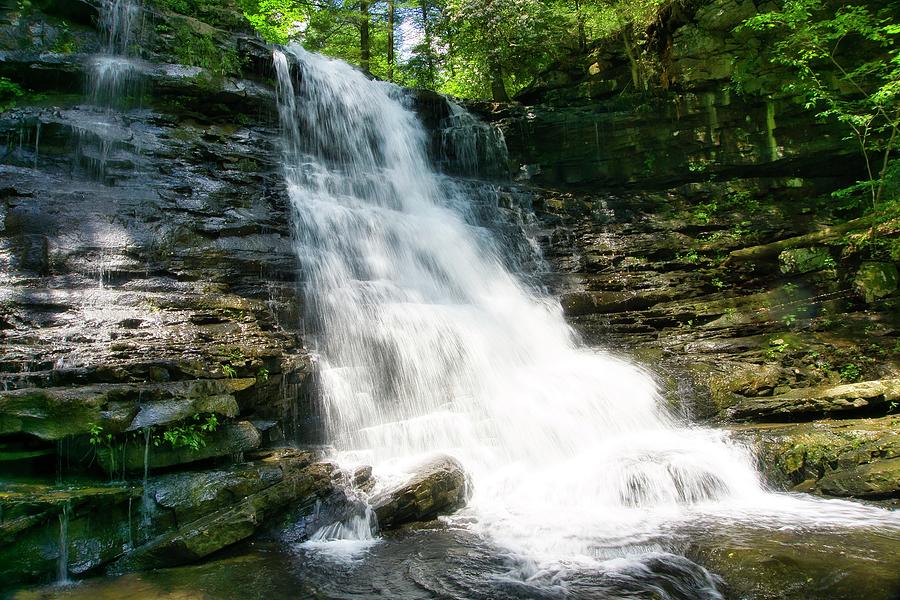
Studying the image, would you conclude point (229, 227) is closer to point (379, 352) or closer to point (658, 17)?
point (379, 352)

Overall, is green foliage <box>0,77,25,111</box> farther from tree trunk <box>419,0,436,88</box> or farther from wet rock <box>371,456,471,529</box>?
tree trunk <box>419,0,436,88</box>

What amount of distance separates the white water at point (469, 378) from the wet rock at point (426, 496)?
0.98ft

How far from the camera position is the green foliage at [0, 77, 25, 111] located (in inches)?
355

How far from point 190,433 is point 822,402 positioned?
7987 mm

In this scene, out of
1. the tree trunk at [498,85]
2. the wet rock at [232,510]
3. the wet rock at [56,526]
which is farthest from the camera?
the tree trunk at [498,85]

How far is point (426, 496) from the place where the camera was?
5.78 m

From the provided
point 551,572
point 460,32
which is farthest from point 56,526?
point 460,32

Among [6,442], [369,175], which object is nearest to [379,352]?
[6,442]

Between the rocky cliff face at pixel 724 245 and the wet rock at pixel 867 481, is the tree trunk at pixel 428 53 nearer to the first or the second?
the rocky cliff face at pixel 724 245

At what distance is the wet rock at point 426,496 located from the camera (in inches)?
220

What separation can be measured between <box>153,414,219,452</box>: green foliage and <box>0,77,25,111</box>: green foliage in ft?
24.3

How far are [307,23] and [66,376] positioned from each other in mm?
17744

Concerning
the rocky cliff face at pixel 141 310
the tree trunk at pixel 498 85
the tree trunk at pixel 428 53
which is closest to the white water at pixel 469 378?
the rocky cliff face at pixel 141 310

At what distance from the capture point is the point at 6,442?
4.83 m
